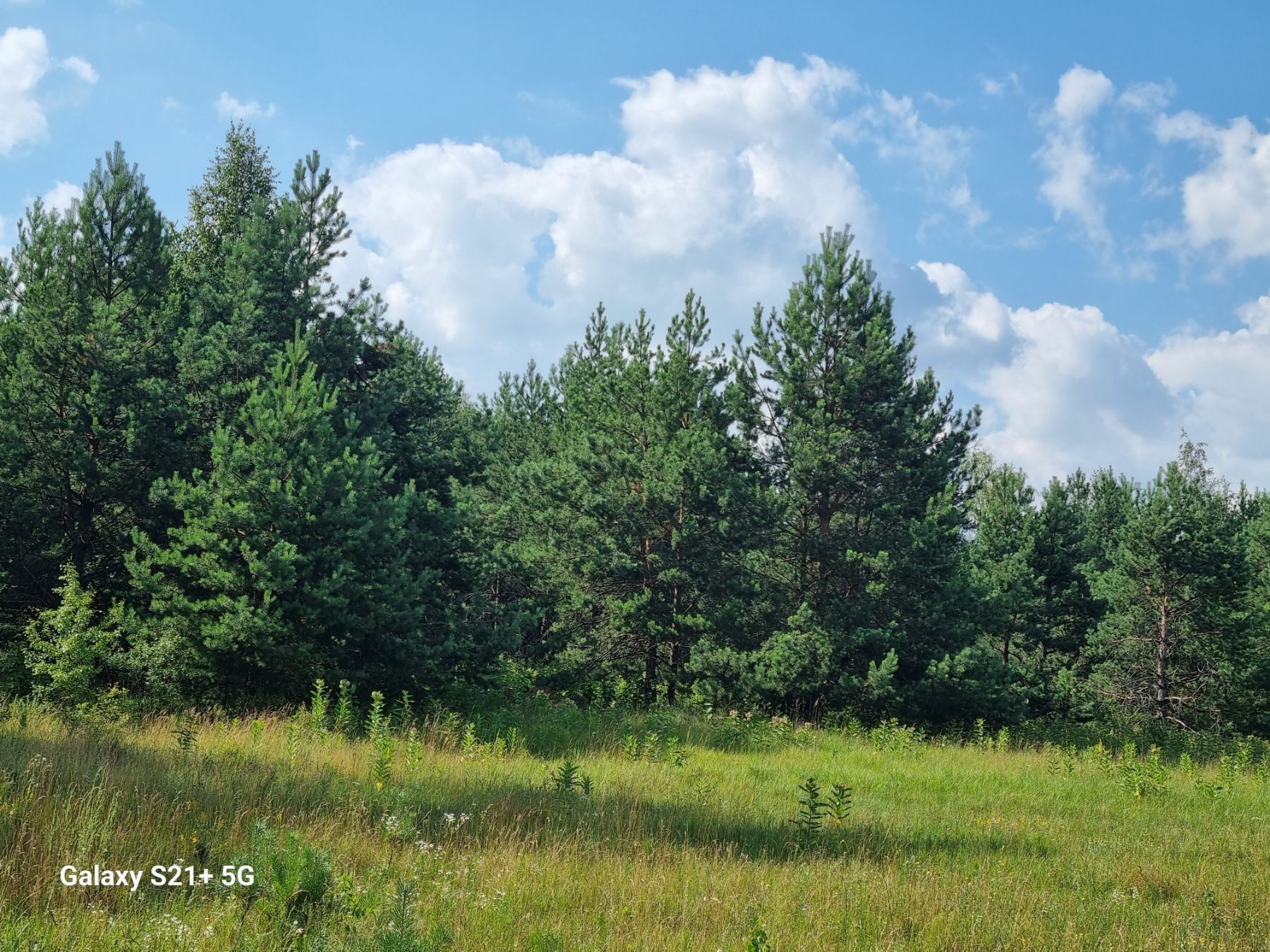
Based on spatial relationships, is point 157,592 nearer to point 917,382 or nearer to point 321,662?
point 321,662

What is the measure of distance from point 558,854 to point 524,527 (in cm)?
2259

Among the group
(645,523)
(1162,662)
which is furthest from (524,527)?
(1162,662)

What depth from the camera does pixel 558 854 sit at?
6625 millimetres

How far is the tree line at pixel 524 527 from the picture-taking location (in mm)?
15703

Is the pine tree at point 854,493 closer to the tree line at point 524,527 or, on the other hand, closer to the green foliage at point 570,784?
the tree line at point 524,527

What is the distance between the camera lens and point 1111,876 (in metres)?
7.12

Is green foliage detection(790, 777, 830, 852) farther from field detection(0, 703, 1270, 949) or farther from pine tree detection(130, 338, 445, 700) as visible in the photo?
pine tree detection(130, 338, 445, 700)

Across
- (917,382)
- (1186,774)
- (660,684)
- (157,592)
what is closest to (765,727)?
(660,684)

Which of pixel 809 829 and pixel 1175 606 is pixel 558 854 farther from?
pixel 1175 606

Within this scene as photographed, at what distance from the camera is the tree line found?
15.7 m

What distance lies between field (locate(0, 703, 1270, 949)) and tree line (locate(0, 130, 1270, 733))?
3.87m

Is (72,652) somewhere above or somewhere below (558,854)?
above

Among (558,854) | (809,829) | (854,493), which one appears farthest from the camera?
(854,493)

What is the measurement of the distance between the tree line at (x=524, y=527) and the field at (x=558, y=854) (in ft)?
12.7
